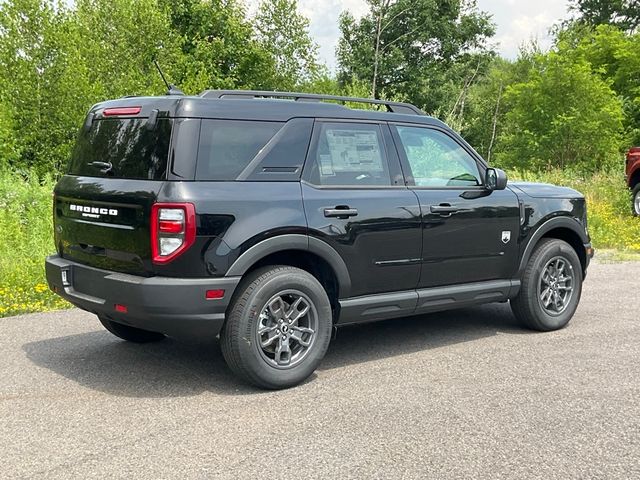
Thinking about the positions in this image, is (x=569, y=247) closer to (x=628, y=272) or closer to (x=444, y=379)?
(x=444, y=379)

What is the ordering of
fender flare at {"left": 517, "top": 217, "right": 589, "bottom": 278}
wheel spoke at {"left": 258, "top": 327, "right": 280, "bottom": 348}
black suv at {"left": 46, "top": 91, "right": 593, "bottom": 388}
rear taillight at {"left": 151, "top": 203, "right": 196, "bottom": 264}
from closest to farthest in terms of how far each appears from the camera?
rear taillight at {"left": 151, "top": 203, "right": 196, "bottom": 264} → black suv at {"left": 46, "top": 91, "right": 593, "bottom": 388} → wheel spoke at {"left": 258, "top": 327, "right": 280, "bottom": 348} → fender flare at {"left": 517, "top": 217, "right": 589, "bottom": 278}

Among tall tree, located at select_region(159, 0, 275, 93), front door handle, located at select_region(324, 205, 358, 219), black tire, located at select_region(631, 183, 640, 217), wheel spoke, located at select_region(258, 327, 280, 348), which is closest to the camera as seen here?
wheel spoke, located at select_region(258, 327, 280, 348)

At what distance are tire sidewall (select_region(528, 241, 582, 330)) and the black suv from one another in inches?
15.5

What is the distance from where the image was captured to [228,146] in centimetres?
456

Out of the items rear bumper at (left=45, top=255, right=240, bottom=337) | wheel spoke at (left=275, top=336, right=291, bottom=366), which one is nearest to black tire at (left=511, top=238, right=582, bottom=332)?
wheel spoke at (left=275, top=336, right=291, bottom=366)

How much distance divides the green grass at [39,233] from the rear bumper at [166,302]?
116 inches

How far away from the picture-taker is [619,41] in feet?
109

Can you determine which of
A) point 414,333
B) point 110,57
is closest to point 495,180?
point 414,333

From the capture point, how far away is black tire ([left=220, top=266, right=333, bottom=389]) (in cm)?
446

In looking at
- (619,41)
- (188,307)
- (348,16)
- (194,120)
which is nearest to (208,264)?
(188,307)

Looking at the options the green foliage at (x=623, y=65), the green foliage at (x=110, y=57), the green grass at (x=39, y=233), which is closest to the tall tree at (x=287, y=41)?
the green foliage at (x=110, y=57)

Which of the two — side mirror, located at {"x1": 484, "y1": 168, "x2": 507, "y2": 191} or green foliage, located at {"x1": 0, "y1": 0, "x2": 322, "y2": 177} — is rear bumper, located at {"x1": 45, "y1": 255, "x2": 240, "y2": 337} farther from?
green foliage, located at {"x1": 0, "y1": 0, "x2": 322, "y2": 177}

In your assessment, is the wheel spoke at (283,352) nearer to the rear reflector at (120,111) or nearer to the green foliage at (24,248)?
the rear reflector at (120,111)

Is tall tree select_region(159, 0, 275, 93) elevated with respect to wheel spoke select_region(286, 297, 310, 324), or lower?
elevated
